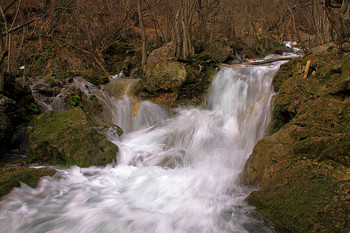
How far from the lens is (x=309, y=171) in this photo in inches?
96.9

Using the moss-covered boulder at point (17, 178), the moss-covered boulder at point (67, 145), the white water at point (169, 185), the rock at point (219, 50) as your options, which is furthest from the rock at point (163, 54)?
the moss-covered boulder at point (17, 178)

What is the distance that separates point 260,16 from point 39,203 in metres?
23.1

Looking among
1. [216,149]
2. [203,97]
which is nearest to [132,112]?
[203,97]

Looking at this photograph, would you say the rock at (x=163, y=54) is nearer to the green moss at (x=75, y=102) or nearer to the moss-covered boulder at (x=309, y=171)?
the green moss at (x=75, y=102)

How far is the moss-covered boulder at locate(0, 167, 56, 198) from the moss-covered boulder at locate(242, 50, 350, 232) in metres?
3.25

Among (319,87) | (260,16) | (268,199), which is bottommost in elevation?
(268,199)

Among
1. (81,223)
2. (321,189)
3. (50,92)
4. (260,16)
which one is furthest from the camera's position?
(260,16)

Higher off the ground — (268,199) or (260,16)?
(260,16)

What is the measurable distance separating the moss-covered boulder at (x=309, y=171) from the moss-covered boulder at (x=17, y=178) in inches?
128

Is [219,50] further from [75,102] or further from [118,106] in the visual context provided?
Result: [75,102]

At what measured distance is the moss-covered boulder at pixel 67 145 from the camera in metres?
4.46

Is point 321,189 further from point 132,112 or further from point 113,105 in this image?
point 113,105

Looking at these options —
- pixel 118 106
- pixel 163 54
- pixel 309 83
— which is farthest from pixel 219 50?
pixel 309 83

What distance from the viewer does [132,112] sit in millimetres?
7480
